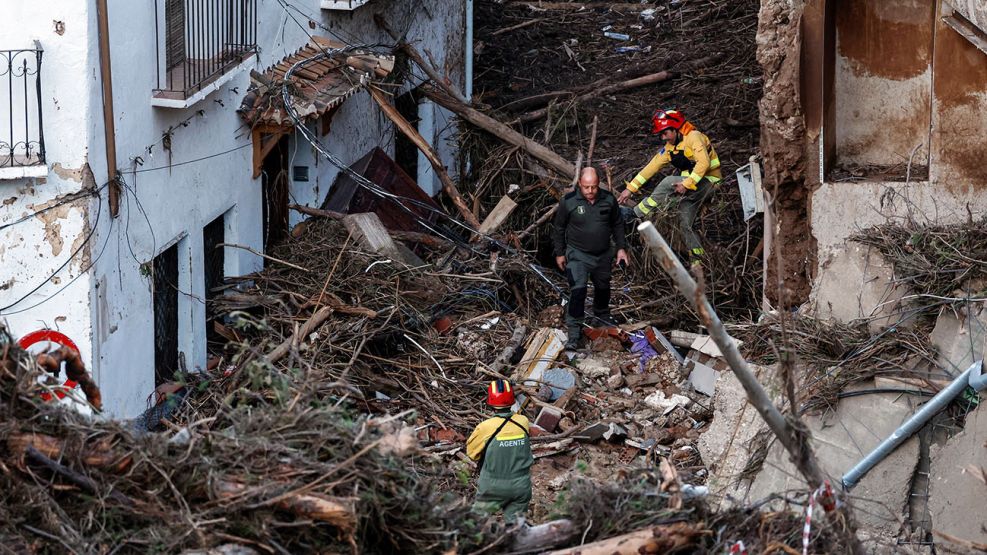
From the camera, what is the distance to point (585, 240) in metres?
11.6

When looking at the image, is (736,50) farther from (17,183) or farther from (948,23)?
(17,183)

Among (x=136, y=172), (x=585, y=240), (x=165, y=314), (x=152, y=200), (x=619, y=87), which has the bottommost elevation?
(x=165, y=314)

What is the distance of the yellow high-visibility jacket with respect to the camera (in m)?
12.5

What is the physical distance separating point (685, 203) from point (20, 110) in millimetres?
7007

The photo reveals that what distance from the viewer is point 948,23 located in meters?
9.05

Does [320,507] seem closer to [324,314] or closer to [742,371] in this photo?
A: [742,371]

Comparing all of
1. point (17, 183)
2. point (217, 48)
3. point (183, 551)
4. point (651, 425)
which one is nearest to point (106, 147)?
point (17, 183)

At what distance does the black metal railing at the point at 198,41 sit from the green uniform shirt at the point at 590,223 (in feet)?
10.9

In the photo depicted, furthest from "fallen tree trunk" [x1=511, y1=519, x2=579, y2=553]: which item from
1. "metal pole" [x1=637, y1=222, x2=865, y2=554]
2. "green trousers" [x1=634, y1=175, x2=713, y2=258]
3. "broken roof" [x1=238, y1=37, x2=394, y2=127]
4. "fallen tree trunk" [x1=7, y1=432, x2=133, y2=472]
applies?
"green trousers" [x1=634, y1=175, x2=713, y2=258]

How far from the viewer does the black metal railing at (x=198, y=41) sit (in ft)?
31.8

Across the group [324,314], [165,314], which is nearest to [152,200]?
[165,314]

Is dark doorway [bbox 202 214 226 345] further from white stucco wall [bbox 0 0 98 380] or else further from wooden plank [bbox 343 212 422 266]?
white stucco wall [bbox 0 0 98 380]

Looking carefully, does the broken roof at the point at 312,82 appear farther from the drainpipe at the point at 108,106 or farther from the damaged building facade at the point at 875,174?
the damaged building facade at the point at 875,174

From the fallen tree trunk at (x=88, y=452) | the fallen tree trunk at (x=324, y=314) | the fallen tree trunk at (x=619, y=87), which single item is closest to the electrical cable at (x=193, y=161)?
the fallen tree trunk at (x=324, y=314)
